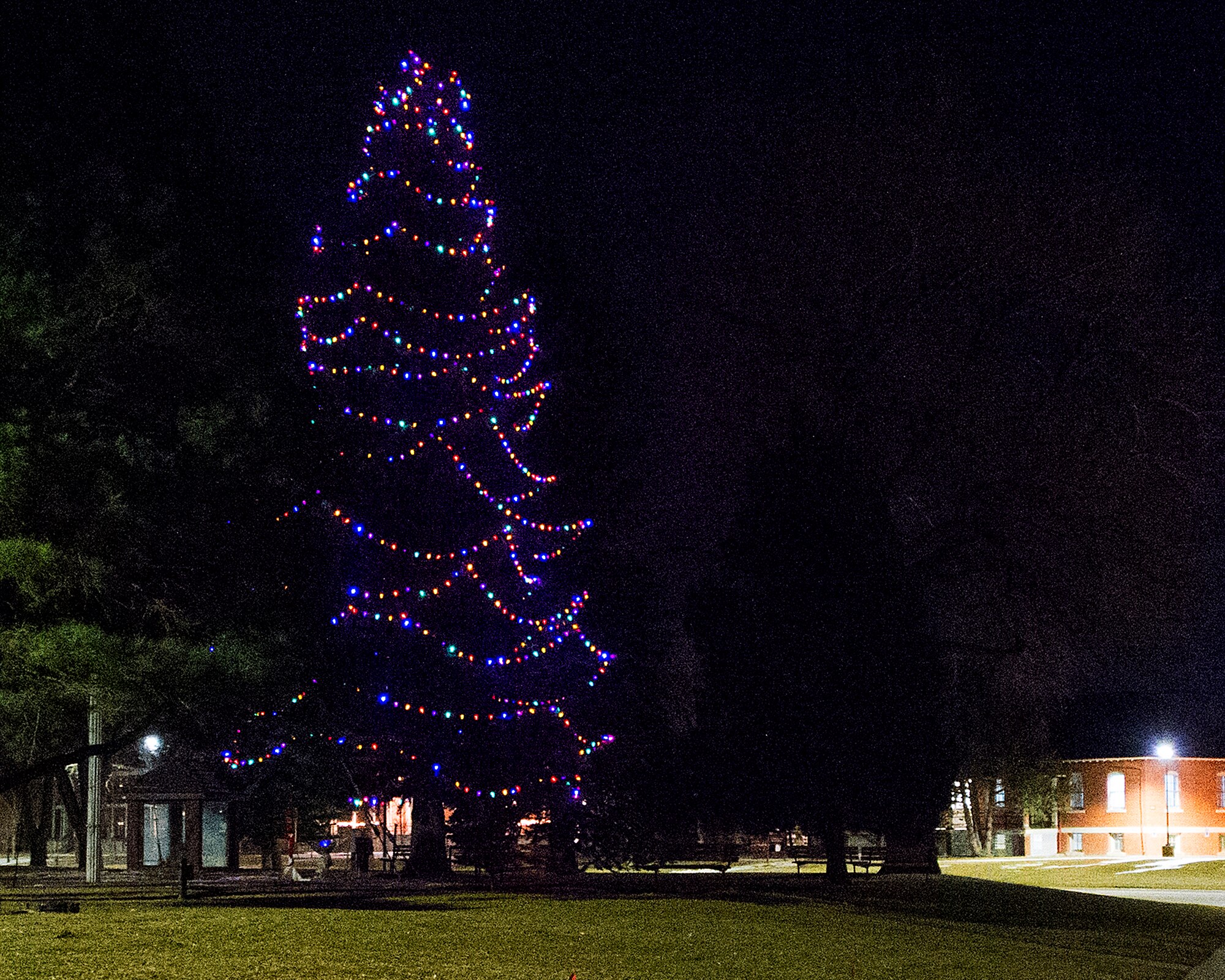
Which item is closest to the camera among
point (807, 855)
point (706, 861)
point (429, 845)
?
point (429, 845)

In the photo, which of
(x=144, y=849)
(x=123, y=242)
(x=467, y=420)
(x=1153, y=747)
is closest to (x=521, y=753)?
(x=467, y=420)

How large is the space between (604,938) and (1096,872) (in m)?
38.2

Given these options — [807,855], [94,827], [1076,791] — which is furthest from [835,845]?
[1076,791]

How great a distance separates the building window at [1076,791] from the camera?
238 ft

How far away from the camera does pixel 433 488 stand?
27938 mm

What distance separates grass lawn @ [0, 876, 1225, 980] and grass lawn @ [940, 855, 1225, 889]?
1428 centimetres

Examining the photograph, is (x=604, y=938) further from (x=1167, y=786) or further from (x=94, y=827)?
(x=1167, y=786)

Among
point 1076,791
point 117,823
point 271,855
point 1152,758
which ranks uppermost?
point 271,855

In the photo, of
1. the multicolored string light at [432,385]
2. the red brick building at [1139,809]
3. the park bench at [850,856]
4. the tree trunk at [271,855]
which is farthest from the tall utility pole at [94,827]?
the red brick building at [1139,809]

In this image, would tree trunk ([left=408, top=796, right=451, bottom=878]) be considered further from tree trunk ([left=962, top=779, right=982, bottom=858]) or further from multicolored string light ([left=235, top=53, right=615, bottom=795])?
tree trunk ([left=962, top=779, right=982, bottom=858])

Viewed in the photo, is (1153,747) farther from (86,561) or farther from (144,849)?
(86,561)

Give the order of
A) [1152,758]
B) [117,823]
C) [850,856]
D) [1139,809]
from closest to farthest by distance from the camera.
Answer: [850,856] → [117,823] → [1152,758] → [1139,809]

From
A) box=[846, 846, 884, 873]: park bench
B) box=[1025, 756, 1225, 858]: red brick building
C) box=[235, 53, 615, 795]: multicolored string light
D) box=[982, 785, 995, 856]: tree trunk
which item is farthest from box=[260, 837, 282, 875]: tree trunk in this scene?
box=[1025, 756, 1225, 858]: red brick building

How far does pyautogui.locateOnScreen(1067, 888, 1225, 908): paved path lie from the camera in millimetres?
30311
